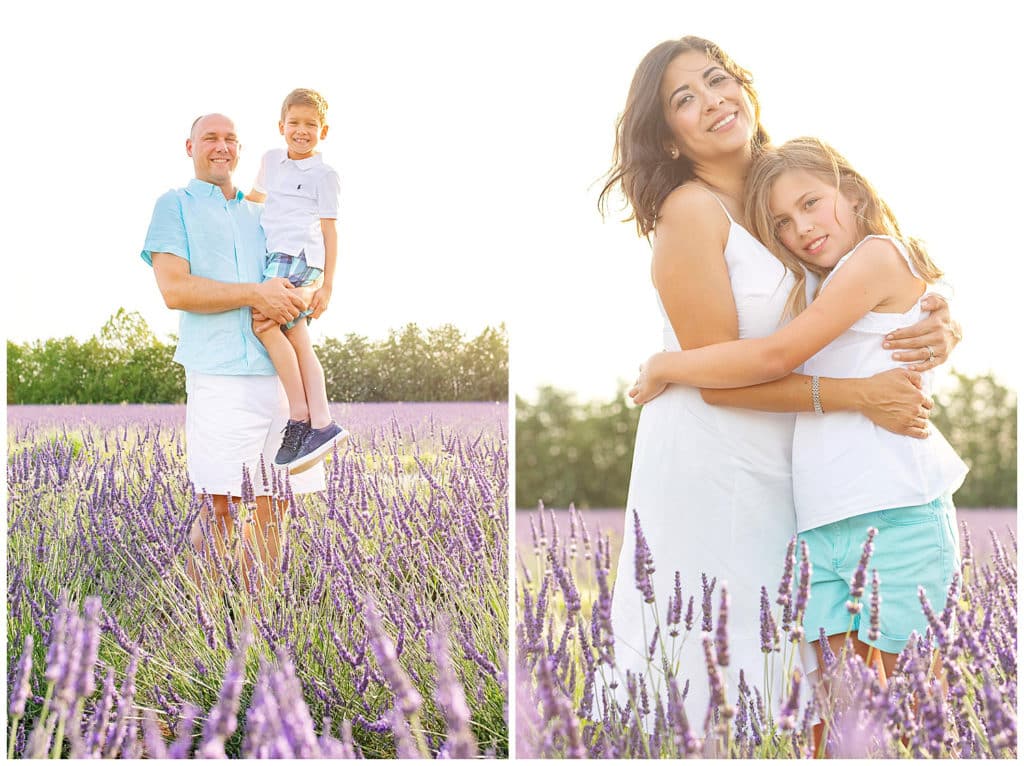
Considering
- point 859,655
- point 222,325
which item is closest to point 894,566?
point 859,655

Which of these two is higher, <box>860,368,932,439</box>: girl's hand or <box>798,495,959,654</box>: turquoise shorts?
<box>860,368,932,439</box>: girl's hand

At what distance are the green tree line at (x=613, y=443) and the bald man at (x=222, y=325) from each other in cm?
97

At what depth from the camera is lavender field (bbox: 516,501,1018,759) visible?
1823 millimetres

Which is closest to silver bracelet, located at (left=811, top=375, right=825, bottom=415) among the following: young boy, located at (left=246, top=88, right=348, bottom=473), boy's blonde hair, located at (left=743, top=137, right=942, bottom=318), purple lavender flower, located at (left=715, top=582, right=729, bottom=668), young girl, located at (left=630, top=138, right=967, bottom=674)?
young girl, located at (left=630, top=138, right=967, bottom=674)

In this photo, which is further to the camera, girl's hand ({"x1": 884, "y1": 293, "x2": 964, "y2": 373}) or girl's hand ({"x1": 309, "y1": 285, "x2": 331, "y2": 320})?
girl's hand ({"x1": 309, "y1": 285, "x2": 331, "y2": 320})

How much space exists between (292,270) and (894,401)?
143cm

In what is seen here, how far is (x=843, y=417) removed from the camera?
216 centimetres

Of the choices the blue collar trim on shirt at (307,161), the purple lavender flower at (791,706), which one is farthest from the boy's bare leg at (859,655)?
the blue collar trim on shirt at (307,161)

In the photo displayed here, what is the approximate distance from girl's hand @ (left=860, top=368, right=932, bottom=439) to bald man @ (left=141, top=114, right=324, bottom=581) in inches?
51.2

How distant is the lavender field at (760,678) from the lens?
1.82m

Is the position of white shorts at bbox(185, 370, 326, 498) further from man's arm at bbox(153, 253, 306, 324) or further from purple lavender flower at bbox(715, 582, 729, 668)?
purple lavender flower at bbox(715, 582, 729, 668)

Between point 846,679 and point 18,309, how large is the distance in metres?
2.13

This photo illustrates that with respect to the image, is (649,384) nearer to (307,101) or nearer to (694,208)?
Answer: (694,208)

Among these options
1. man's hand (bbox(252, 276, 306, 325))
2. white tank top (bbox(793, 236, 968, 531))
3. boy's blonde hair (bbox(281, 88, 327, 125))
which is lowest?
white tank top (bbox(793, 236, 968, 531))
